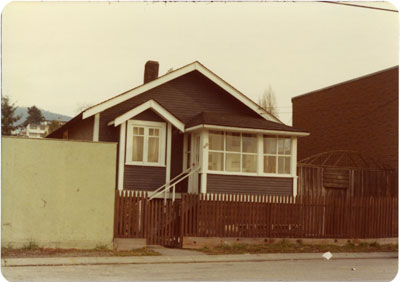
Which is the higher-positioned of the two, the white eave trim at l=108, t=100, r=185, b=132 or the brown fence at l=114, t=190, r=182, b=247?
the white eave trim at l=108, t=100, r=185, b=132

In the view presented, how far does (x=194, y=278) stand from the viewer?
11.4m

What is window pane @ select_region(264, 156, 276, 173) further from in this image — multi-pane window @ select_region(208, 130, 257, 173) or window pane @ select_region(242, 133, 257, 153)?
window pane @ select_region(242, 133, 257, 153)

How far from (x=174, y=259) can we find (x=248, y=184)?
6.57 metres

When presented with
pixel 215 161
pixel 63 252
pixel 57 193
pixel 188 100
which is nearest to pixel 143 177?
pixel 215 161

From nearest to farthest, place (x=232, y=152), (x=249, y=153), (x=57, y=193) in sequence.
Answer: (x=57, y=193)
(x=232, y=152)
(x=249, y=153)

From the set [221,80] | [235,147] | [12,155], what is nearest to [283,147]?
[235,147]

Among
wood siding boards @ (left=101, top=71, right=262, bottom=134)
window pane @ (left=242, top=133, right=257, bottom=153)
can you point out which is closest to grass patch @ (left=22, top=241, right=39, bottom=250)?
wood siding boards @ (left=101, top=71, right=262, bottom=134)

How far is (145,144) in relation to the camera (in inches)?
827

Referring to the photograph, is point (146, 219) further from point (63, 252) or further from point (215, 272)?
point (215, 272)

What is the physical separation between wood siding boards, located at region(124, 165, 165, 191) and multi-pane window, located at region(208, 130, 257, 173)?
6.50ft

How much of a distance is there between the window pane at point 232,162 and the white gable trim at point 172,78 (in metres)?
2.75

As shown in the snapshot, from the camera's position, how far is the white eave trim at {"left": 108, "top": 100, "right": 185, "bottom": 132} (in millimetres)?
20125

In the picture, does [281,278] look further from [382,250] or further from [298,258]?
[382,250]

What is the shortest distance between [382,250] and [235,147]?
20.1 feet
